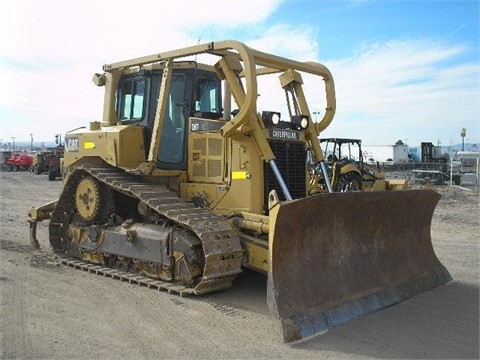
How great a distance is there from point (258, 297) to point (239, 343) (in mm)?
1555

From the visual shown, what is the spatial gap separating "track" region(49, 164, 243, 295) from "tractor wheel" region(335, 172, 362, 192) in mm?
9387

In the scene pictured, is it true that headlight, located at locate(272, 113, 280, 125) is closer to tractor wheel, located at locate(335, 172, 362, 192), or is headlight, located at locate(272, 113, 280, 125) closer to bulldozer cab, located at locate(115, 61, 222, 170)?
bulldozer cab, located at locate(115, 61, 222, 170)

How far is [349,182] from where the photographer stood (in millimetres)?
16266

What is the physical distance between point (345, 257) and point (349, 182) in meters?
10.5

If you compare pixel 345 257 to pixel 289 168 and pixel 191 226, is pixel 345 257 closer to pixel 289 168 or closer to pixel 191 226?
pixel 289 168

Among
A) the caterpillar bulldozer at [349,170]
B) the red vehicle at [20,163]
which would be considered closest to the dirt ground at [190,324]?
the caterpillar bulldozer at [349,170]

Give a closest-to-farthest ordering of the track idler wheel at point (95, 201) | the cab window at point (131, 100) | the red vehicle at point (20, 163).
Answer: the track idler wheel at point (95, 201) < the cab window at point (131, 100) < the red vehicle at point (20, 163)

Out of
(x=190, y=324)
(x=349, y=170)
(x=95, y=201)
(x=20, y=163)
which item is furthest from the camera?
Answer: (x=20, y=163)

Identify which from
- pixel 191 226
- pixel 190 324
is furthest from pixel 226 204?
pixel 190 324

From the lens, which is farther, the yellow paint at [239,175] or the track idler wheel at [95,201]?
the track idler wheel at [95,201]

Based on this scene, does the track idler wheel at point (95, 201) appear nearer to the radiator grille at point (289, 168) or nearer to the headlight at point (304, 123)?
the radiator grille at point (289, 168)

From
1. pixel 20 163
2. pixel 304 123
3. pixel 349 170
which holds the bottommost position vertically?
pixel 349 170

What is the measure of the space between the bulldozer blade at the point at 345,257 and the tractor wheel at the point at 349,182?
8.59 metres

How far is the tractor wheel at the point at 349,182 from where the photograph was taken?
1595 centimetres
